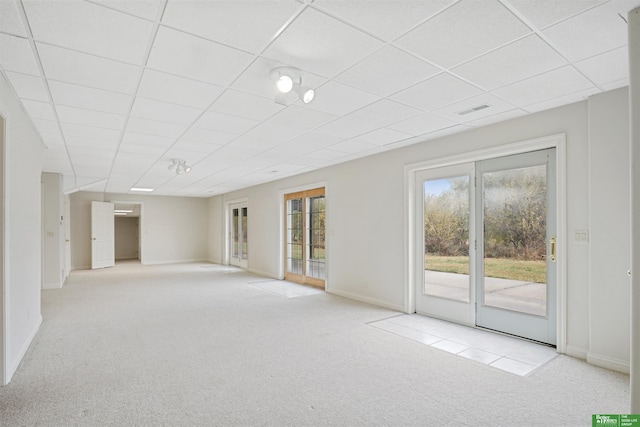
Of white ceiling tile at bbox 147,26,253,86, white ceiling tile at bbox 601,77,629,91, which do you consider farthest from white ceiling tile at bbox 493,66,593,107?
white ceiling tile at bbox 147,26,253,86

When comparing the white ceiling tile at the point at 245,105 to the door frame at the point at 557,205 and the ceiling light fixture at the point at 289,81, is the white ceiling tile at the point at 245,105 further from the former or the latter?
the door frame at the point at 557,205

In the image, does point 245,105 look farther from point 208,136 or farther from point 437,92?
point 437,92

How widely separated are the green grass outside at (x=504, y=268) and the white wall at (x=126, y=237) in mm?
13404

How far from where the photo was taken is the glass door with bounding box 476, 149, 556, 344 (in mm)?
3527

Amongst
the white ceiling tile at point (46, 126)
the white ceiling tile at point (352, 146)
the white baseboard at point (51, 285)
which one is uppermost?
the white ceiling tile at point (46, 126)

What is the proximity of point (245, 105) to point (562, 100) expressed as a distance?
294cm

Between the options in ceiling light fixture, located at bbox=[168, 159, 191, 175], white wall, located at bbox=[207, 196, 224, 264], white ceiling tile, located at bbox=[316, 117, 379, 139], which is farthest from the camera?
white wall, located at bbox=[207, 196, 224, 264]

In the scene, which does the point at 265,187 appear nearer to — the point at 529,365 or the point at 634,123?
the point at 529,365

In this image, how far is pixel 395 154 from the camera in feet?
16.6

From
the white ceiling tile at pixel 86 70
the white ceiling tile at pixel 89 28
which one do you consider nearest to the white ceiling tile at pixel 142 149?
the white ceiling tile at pixel 86 70

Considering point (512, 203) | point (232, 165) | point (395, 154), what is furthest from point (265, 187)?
point (512, 203)

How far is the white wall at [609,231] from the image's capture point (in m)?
2.88

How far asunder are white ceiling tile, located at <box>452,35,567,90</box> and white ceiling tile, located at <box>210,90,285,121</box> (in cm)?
163

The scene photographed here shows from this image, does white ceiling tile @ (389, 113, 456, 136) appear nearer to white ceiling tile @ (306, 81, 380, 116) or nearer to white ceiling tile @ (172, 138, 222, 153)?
white ceiling tile @ (306, 81, 380, 116)
